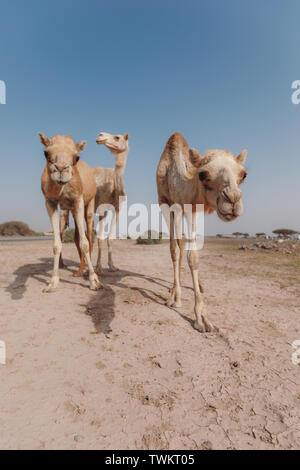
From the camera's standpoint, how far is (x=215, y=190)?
296 centimetres

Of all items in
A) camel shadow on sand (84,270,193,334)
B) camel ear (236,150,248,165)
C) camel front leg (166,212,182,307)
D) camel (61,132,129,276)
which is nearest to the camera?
camel ear (236,150,248,165)

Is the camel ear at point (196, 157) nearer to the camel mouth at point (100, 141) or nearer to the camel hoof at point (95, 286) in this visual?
the camel hoof at point (95, 286)

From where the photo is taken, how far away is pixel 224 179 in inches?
109

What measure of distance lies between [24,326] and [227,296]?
4003 mm

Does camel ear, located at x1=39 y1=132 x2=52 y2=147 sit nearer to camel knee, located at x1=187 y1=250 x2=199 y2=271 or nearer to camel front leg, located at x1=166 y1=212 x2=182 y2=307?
camel front leg, located at x1=166 y1=212 x2=182 y2=307

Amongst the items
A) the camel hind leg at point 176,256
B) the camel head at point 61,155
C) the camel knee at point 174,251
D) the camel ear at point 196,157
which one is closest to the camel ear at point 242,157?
the camel ear at point 196,157

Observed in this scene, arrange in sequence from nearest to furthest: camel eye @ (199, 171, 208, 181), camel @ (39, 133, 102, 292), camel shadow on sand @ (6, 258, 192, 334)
Result: camel eye @ (199, 171, 208, 181)
camel shadow on sand @ (6, 258, 192, 334)
camel @ (39, 133, 102, 292)

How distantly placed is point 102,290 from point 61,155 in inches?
116

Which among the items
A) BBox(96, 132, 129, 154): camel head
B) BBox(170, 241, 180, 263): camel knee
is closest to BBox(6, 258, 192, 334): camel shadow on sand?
BBox(170, 241, 180, 263): camel knee

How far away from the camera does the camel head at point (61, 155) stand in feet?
12.8

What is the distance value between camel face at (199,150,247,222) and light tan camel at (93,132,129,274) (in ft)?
13.4

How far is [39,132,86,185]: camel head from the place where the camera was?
3.89m

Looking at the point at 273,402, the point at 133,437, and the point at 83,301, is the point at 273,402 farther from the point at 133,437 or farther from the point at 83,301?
the point at 83,301
